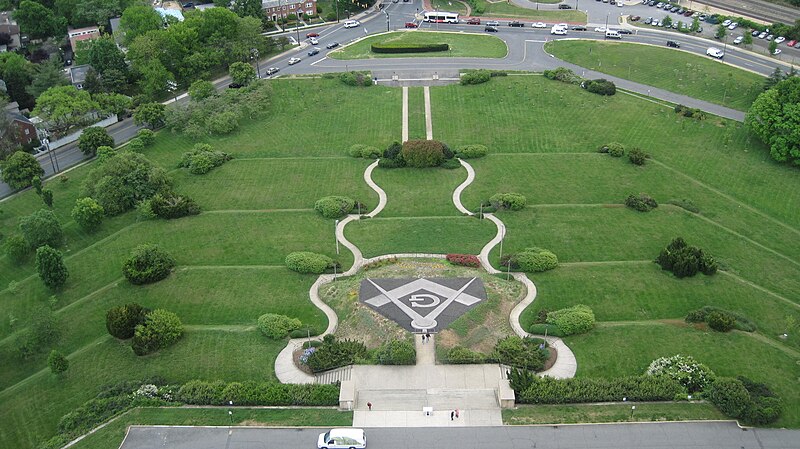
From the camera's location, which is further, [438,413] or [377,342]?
[377,342]

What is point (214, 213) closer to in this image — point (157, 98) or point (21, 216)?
point (21, 216)

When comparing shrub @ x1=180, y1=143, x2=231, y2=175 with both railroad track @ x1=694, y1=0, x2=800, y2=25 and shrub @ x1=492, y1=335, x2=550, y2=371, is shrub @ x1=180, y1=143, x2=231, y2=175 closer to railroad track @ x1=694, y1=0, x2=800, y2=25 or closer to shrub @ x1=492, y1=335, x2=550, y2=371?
shrub @ x1=492, y1=335, x2=550, y2=371

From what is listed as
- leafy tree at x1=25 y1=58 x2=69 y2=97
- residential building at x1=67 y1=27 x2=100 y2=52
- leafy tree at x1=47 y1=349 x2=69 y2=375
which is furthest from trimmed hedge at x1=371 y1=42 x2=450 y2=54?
leafy tree at x1=47 y1=349 x2=69 y2=375

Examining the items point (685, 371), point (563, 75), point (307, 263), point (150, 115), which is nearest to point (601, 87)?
point (563, 75)

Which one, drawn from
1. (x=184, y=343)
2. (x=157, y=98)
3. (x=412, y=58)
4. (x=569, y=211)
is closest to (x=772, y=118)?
(x=569, y=211)

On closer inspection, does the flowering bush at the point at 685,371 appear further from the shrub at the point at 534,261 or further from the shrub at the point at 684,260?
the shrub at the point at 534,261
